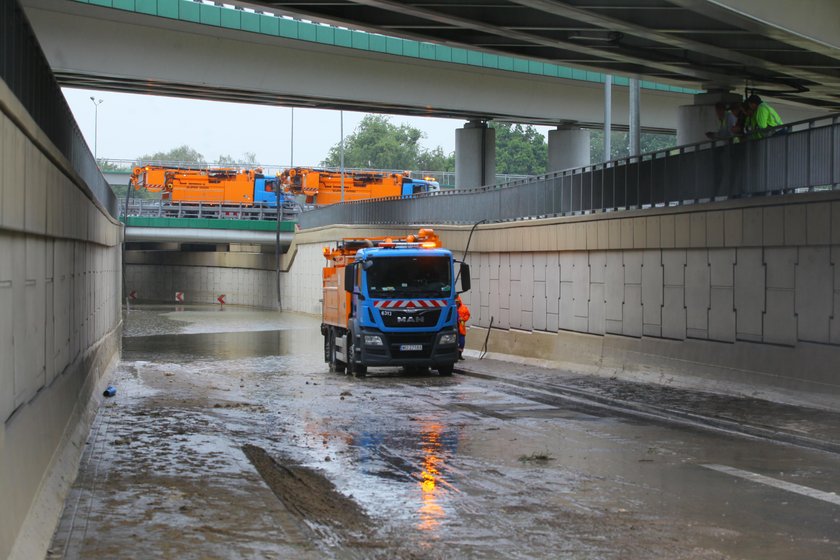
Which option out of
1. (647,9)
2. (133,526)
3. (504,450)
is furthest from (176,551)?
(647,9)

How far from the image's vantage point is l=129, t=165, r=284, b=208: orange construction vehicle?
70.1 m

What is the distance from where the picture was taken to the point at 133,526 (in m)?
9.17

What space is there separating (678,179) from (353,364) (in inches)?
322

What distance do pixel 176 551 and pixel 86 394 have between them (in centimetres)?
988

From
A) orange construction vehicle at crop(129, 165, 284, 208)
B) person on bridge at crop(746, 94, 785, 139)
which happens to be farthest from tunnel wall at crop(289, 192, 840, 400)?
orange construction vehicle at crop(129, 165, 284, 208)

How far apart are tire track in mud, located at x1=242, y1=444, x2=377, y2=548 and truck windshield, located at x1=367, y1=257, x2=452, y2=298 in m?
11.3

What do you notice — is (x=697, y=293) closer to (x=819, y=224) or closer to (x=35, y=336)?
(x=819, y=224)

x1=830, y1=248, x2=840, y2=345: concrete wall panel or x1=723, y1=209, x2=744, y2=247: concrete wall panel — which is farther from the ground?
x1=723, y1=209, x2=744, y2=247: concrete wall panel

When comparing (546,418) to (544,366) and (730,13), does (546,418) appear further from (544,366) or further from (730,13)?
(544,366)

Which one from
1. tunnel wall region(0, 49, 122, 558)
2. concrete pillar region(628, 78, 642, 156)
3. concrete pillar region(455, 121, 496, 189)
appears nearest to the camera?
tunnel wall region(0, 49, 122, 558)

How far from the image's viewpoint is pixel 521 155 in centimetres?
12600

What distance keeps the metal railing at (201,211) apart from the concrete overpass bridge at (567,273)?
3660 cm

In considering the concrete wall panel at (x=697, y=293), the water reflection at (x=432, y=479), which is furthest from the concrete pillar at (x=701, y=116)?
the water reflection at (x=432, y=479)

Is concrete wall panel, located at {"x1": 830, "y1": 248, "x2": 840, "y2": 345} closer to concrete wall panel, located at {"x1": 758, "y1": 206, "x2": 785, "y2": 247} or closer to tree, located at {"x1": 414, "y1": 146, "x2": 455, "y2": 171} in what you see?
concrete wall panel, located at {"x1": 758, "y1": 206, "x2": 785, "y2": 247}
